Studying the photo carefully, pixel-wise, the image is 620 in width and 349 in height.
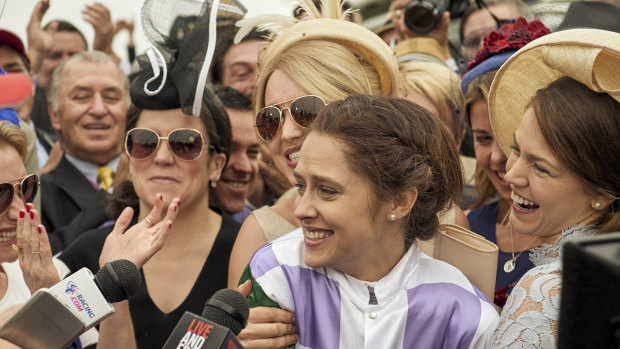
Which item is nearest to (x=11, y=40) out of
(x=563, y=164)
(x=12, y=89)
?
(x=12, y=89)

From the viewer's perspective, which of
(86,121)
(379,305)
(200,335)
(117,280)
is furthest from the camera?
(86,121)

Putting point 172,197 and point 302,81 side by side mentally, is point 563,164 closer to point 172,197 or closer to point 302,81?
point 302,81

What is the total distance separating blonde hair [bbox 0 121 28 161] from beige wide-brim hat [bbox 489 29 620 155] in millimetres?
1979

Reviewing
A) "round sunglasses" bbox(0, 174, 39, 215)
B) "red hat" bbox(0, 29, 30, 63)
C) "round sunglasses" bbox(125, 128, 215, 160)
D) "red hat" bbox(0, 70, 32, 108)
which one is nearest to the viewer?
"red hat" bbox(0, 70, 32, 108)

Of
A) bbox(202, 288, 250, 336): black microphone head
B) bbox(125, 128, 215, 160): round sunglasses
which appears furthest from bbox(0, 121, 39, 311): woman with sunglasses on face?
bbox(202, 288, 250, 336): black microphone head

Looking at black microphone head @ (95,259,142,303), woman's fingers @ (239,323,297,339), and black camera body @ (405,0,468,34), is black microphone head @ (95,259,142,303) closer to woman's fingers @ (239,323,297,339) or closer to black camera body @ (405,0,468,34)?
woman's fingers @ (239,323,297,339)

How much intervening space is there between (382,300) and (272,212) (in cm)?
94

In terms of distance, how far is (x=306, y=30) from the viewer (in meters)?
3.01

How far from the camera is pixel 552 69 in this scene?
246 centimetres

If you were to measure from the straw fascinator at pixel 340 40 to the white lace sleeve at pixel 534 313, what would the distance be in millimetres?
1225

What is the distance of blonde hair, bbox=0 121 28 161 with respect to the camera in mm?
2879

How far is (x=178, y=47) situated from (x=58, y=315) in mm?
1790

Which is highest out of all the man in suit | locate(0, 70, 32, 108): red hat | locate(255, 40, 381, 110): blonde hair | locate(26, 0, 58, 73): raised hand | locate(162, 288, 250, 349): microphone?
locate(0, 70, 32, 108): red hat

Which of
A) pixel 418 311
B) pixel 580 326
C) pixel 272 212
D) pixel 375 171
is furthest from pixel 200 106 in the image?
pixel 580 326
